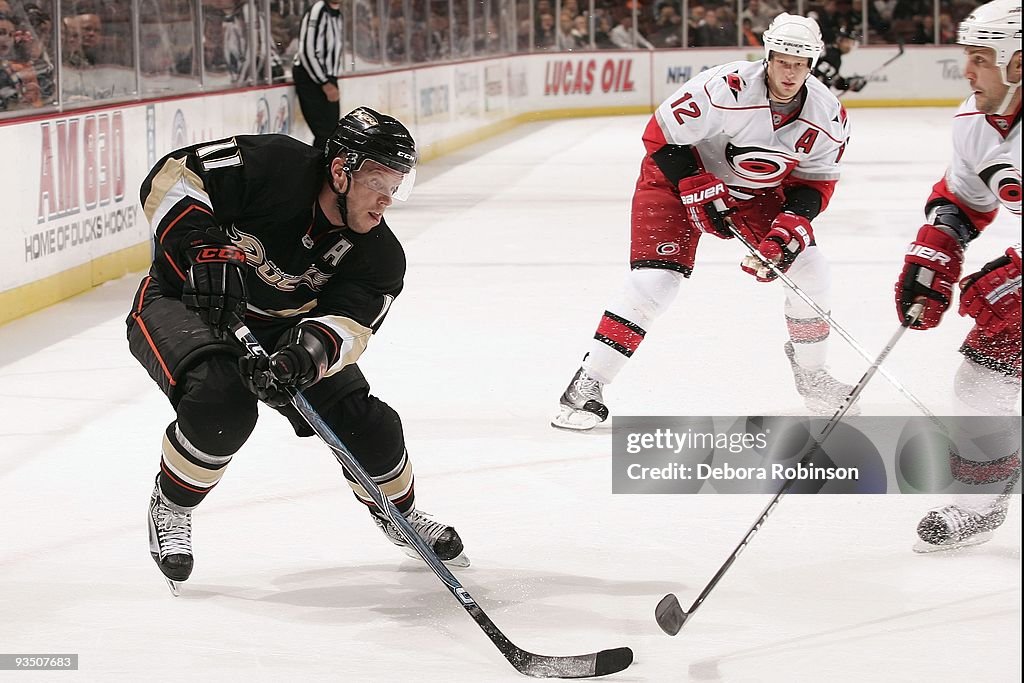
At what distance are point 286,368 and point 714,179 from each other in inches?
66.8

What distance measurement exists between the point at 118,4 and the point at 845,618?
4812mm

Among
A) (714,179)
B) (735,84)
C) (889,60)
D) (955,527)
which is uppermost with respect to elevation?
(735,84)

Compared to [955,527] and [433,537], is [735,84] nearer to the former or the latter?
[955,527]

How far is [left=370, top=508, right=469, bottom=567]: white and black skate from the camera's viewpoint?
268 cm

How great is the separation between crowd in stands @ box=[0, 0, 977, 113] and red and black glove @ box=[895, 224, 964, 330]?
3.50 m

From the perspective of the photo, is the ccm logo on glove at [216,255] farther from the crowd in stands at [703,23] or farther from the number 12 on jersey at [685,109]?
the crowd in stands at [703,23]

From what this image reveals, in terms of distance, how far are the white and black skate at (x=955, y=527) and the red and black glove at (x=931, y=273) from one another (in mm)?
369

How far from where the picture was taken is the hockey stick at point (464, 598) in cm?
220

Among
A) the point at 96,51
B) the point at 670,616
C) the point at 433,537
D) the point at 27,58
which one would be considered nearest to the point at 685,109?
the point at 433,537

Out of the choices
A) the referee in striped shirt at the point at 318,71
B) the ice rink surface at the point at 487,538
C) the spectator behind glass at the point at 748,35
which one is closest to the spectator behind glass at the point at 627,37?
the spectator behind glass at the point at 748,35

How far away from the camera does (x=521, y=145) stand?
12.8 metres

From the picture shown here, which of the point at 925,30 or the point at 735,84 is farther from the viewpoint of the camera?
the point at 925,30

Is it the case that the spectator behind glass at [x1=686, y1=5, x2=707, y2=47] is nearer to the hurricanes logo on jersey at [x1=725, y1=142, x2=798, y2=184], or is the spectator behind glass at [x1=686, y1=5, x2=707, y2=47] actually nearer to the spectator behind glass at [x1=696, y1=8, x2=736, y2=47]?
the spectator behind glass at [x1=696, y1=8, x2=736, y2=47]

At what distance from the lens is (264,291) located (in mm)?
2570
